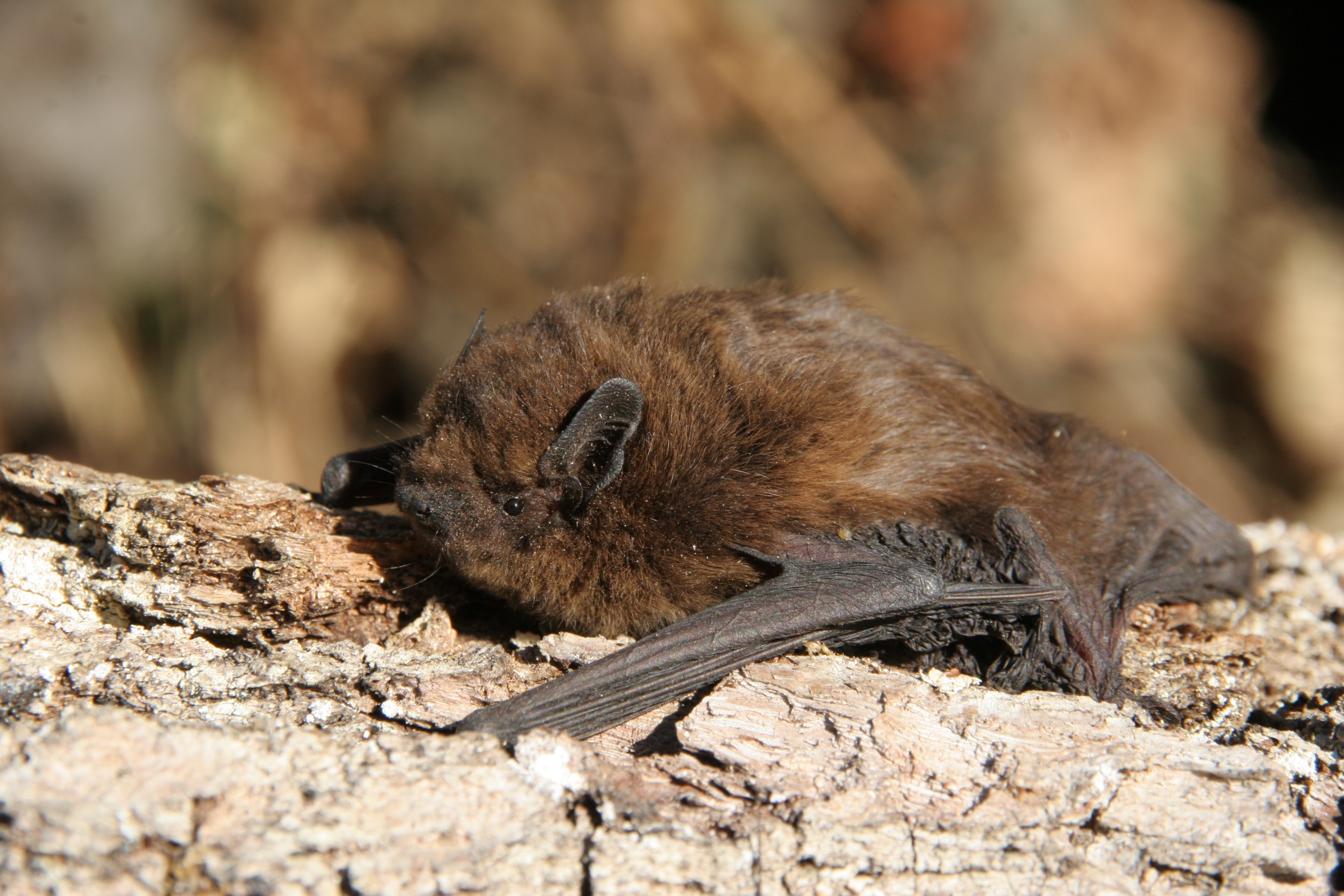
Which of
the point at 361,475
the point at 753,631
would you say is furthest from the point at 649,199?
the point at 753,631

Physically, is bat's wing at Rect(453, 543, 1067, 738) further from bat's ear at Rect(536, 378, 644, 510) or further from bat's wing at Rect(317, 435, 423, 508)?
bat's wing at Rect(317, 435, 423, 508)

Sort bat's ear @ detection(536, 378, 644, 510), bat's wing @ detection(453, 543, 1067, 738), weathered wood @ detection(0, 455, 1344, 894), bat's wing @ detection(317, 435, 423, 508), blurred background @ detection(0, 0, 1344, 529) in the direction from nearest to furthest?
weathered wood @ detection(0, 455, 1344, 894)
bat's wing @ detection(453, 543, 1067, 738)
bat's ear @ detection(536, 378, 644, 510)
bat's wing @ detection(317, 435, 423, 508)
blurred background @ detection(0, 0, 1344, 529)

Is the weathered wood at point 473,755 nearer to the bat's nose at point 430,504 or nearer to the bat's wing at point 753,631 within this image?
the bat's wing at point 753,631

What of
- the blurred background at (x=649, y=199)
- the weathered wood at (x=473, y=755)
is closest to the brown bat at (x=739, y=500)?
the weathered wood at (x=473, y=755)

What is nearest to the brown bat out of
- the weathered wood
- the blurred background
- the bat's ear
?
the bat's ear

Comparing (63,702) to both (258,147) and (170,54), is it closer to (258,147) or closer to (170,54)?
(258,147)
